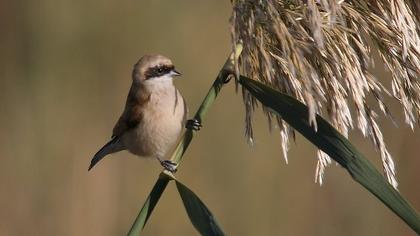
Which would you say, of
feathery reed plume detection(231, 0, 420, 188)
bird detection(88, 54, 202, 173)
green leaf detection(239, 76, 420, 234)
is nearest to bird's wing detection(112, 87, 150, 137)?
bird detection(88, 54, 202, 173)

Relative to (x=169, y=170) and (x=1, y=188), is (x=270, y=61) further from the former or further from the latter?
(x=1, y=188)

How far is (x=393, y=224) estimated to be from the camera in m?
3.61

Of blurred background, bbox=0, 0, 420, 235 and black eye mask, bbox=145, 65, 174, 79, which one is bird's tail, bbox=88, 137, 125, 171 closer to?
black eye mask, bbox=145, 65, 174, 79

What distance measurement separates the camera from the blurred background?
3.41 meters

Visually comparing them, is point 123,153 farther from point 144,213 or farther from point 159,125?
point 144,213

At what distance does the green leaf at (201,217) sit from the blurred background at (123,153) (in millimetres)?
1928

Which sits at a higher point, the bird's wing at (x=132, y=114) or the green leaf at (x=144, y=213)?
the green leaf at (x=144, y=213)

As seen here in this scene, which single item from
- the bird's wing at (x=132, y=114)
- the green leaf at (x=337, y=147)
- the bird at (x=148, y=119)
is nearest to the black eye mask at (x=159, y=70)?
the bird at (x=148, y=119)

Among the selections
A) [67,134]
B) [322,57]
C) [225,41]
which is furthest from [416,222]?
[225,41]

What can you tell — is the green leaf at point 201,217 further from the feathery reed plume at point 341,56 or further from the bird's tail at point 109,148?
the bird's tail at point 109,148

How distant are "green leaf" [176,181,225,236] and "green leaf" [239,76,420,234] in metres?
0.20

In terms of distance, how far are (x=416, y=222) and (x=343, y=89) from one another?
1.46 ft

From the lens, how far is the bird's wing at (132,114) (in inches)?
100

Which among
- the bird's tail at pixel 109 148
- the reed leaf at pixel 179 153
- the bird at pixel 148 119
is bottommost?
the bird's tail at pixel 109 148
